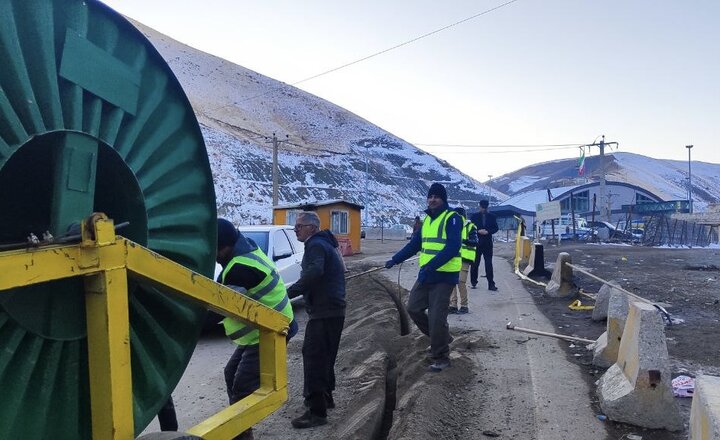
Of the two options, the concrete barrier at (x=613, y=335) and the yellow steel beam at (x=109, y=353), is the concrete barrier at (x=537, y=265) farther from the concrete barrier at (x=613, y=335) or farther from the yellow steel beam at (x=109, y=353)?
the yellow steel beam at (x=109, y=353)

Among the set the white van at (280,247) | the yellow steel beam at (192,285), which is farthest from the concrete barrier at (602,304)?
the yellow steel beam at (192,285)

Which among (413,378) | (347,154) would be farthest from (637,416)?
(347,154)

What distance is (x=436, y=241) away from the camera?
6305mm

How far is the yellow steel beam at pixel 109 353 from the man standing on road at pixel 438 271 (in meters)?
4.13

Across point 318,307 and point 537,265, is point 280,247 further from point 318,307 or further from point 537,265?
point 537,265

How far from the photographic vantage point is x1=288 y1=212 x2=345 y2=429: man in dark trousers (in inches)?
192

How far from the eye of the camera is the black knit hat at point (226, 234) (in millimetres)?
3832

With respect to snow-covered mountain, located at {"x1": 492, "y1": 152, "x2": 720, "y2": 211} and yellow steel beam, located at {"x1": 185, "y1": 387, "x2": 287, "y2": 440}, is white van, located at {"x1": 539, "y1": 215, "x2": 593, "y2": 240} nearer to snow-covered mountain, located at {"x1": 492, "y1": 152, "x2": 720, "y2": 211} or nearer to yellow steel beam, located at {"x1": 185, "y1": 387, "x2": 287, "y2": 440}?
yellow steel beam, located at {"x1": 185, "y1": 387, "x2": 287, "y2": 440}

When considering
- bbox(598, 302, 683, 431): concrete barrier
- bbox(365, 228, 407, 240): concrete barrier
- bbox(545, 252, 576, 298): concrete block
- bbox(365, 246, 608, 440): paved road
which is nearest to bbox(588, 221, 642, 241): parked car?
bbox(365, 228, 407, 240): concrete barrier

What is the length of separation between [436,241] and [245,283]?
2857 mm

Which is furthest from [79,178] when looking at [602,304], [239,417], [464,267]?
[464,267]

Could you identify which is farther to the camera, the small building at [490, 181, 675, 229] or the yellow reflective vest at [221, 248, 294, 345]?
the small building at [490, 181, 675, 229]

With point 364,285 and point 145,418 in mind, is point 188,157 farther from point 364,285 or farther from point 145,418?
point 364,285

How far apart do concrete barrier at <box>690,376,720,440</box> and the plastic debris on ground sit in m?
1.66
